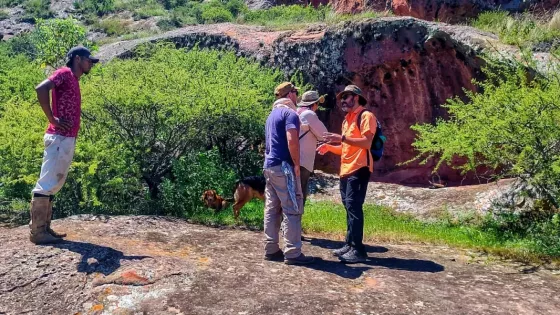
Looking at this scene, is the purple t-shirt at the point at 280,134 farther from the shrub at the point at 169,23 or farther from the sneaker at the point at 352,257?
the shrub at the point at 169,23

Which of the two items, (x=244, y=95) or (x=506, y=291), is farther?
(x=244, y=95)

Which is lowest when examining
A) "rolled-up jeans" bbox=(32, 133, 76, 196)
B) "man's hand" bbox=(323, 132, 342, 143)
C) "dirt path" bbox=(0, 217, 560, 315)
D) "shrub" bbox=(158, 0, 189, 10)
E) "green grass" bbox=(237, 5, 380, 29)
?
"dirt path" bbox=(0, 217, 560, 315)

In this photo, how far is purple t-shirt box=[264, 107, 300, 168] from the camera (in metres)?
5.21

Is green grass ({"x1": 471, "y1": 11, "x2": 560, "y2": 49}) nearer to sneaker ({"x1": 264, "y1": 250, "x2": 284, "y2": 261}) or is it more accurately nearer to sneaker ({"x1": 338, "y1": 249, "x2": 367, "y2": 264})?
sneaker ({"x1": 338, "y1": 249, "x2": 367, "y2": 264})

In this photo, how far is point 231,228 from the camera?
7.42 meters

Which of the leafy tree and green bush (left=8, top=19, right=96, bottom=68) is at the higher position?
green bush (left=8, top=19, right=96, bottom=68)

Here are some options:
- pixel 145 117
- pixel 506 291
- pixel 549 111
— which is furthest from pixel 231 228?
pixel 549 111

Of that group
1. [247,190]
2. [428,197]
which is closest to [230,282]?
[247,190]

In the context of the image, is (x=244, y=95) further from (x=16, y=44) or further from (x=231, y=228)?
(x=16, y=44)

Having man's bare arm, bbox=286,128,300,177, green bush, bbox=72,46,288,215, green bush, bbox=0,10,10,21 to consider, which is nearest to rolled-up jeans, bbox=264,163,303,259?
man's bare arm, bbox=286,128,300,177

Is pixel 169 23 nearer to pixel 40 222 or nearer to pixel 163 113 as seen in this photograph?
pixel 163 113

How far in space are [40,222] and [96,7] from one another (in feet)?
114

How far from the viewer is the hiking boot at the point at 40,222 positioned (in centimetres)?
525

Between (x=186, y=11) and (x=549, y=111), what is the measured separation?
30252mm
